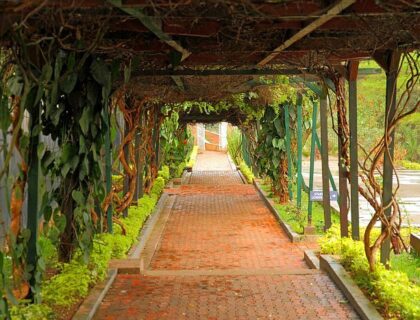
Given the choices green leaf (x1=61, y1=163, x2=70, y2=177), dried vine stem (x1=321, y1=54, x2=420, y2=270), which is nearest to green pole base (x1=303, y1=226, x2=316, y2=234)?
dried vine stem (x1=321, y1=54, x2=420, y2=270)

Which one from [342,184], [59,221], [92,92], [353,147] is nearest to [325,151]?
[342,184]

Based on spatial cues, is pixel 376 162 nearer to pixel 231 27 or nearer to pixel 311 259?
pixel 231 27

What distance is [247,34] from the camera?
5.50 meters

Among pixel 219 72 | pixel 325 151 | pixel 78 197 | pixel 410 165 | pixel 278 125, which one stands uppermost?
pixel 219 72

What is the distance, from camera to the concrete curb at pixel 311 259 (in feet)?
27.5

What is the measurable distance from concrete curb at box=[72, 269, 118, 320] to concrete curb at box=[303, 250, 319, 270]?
278cm

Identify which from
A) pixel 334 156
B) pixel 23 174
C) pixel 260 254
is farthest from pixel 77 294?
pixel 334 156

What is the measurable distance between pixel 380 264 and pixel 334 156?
3231cm

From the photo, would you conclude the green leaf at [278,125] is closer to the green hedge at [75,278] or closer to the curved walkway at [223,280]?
the curved walkway at [223,280]

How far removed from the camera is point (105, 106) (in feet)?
20.6

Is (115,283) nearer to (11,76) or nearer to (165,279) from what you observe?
(165,279)

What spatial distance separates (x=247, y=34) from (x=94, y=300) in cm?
279

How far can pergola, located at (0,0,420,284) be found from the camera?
4066mm

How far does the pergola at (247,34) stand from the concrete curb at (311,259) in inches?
29.1
